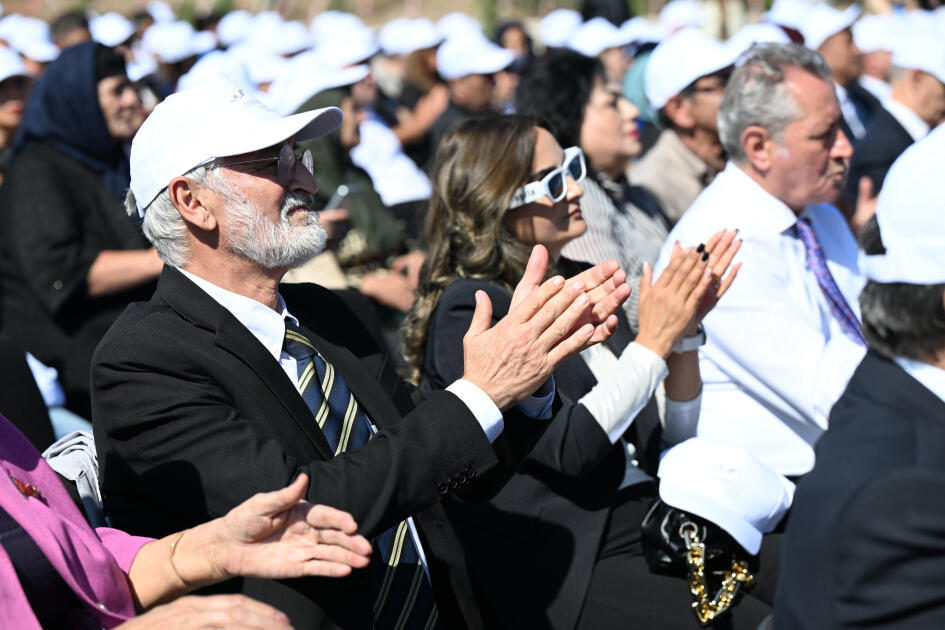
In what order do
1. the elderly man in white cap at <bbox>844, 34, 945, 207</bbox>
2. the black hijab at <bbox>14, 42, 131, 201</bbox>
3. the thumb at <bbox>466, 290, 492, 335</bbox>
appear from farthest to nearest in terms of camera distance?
1. the elderly man in white cap at <bbox>844, 34, 945, 207</bbox>
2. the black hijab at <bbox>14, 42, 131, 201</bbox>
3. the thumb at <bbox>466, 290, 492, 335</bbox>

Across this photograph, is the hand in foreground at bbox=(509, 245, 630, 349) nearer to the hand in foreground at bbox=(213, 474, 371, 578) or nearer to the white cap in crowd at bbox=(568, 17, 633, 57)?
the hand in foreground at bbox=(213, 474, 371, 578)

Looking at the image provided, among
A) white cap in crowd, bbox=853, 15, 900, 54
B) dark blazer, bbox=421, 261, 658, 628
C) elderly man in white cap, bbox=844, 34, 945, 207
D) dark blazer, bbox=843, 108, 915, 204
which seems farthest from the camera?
white cap in crowd, bbox=853, 15, 900, 54

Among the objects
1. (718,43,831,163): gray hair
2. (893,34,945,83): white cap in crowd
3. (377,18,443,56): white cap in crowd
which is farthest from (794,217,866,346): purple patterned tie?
(377,18,443,56): white cap in crowd

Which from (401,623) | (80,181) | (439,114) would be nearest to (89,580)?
(401,623)

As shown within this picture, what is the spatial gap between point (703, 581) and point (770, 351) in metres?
0.89

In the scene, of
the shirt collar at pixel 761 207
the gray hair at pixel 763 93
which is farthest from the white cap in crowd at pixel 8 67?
the shirt collar at pixel 761 207

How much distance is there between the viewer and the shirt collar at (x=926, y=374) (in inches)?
77.2

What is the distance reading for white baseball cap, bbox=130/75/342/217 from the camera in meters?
2.45

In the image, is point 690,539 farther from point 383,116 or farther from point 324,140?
point 383,116

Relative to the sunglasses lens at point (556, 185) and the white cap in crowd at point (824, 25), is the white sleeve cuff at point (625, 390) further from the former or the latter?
the white cap in crowd at point (824, 25)

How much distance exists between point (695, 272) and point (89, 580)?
1790 millimetres

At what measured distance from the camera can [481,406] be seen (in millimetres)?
2250

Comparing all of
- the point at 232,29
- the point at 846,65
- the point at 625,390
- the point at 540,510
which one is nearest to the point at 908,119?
the point at 846,65

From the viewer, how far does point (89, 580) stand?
1977mm
